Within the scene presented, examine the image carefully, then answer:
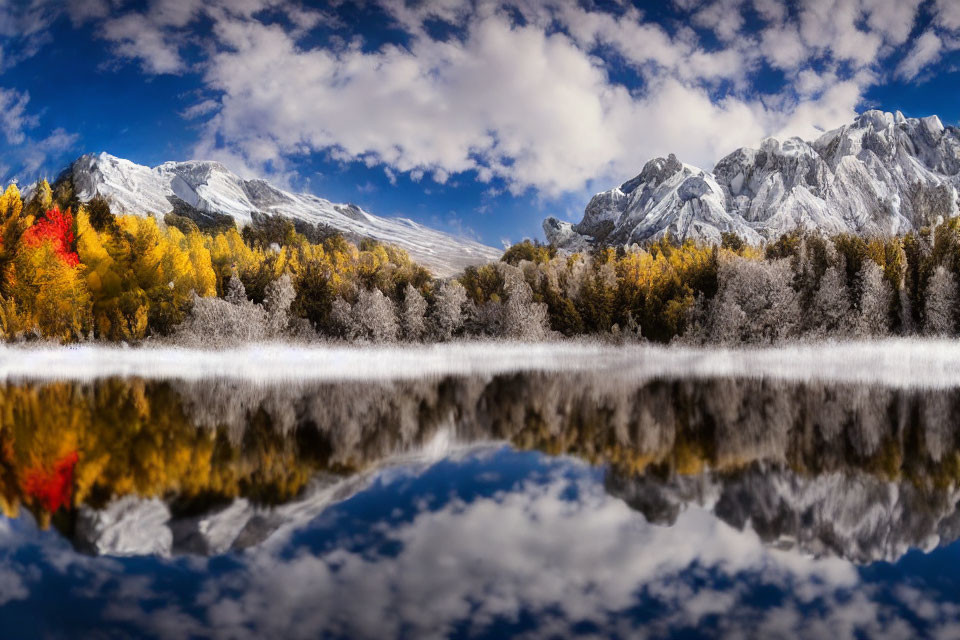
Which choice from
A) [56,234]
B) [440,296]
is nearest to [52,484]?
[56,234]

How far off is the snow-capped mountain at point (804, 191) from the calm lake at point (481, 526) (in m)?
101

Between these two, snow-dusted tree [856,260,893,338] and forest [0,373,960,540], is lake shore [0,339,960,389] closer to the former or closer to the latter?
snow-dusted tree [856,260,893,338]

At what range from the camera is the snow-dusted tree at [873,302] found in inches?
1309

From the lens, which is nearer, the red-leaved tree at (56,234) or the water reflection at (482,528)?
the water reflection at (482,528)

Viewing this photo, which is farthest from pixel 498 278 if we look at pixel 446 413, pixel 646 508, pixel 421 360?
pixel 646 508

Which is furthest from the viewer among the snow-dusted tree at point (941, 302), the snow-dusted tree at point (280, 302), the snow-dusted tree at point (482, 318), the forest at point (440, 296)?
the snow-dusted tree at point (482, 318)

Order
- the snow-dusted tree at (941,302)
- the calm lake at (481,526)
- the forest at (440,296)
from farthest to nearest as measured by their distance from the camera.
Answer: the snow-dusted tree at (941,302)
the forest at (440,296)
the calm lake at (481,526)

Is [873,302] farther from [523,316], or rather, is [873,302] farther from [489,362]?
[489,362]

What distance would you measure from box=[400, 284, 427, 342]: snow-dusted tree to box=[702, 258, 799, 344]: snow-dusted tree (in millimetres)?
15672

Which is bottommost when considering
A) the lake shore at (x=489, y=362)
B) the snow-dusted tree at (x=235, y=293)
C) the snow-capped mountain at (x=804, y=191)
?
the lake shore at (x=489, y=362)

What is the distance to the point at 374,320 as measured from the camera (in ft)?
114

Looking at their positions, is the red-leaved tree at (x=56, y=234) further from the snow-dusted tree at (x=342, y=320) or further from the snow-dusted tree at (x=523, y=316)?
the snow-dusted tree at (x=523, y=316)

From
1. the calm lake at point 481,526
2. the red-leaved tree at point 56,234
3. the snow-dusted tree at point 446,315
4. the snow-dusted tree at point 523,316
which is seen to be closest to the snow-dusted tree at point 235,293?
the red-leaved tree at point 56,234

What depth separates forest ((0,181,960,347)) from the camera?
3034 cm
